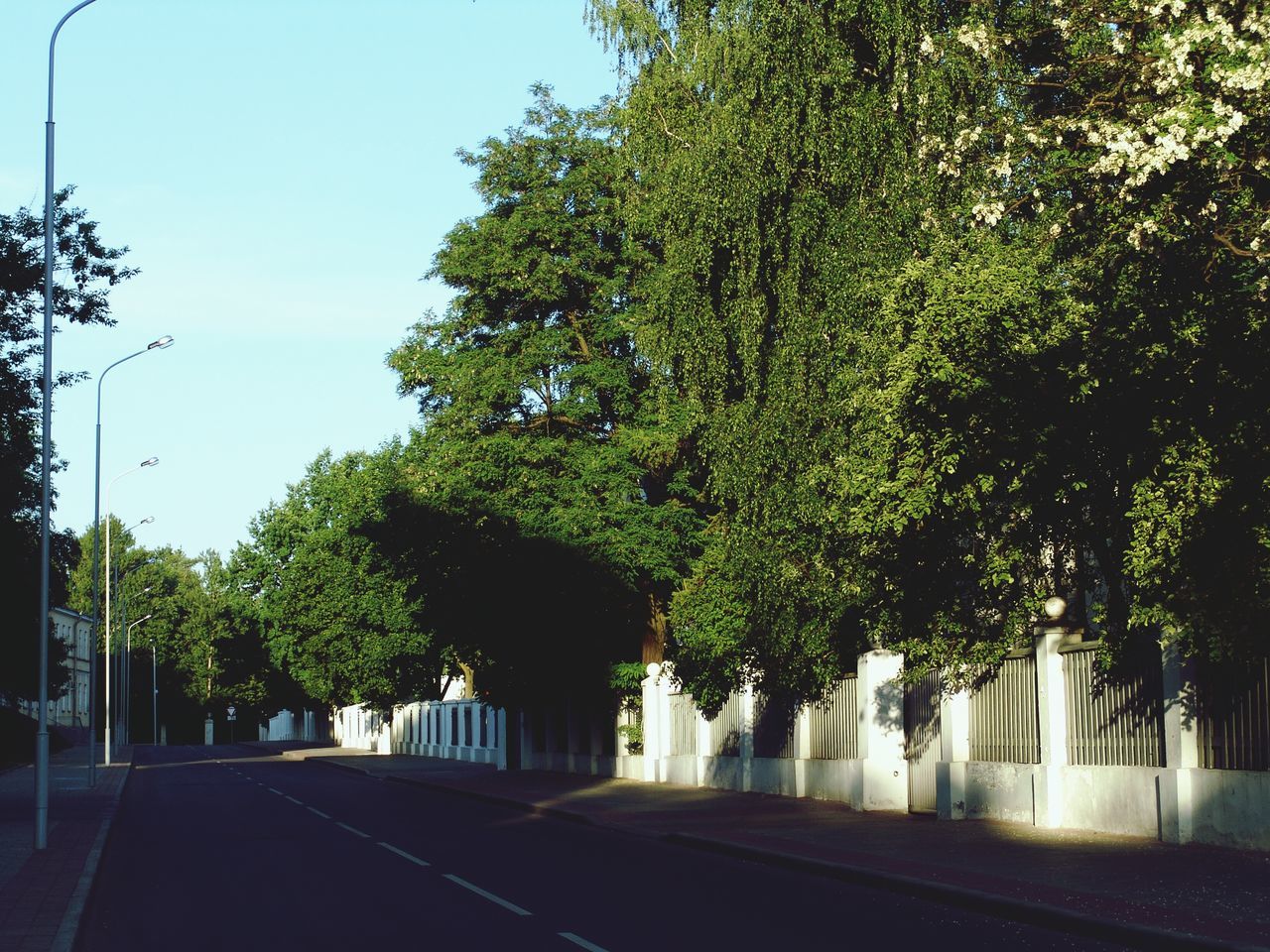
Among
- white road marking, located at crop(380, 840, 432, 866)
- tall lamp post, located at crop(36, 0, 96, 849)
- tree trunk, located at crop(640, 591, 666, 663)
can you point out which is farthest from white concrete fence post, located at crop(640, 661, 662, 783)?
tall lamp post, located at crop(36, 0, 96, 849)

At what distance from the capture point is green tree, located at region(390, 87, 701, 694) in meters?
36.2

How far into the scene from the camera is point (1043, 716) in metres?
20.6

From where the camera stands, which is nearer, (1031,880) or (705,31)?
(1031,880)

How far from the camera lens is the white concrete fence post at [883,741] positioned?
25109 millimetres

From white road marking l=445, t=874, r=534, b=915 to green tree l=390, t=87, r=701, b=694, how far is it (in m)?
19.7

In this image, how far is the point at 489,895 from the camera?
14.3 m

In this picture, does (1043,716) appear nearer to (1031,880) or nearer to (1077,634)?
(1077,634)

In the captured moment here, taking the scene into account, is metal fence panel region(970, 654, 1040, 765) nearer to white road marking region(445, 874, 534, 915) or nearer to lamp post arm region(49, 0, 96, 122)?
white road marking region(445, 874, 534, 915)

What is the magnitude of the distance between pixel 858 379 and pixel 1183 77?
697cm

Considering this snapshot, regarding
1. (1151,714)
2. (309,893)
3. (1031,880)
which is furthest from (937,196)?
(309,893)

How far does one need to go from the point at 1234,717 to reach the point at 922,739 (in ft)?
26.0

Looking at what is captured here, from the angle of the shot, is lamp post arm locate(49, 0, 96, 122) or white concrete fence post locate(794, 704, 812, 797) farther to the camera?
white concrete fence post locate(794, 704, 812, 797)

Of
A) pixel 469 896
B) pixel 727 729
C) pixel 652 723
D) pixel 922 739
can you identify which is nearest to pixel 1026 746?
pixel 922 739

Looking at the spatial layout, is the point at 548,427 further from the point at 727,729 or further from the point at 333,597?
the point at 333,597
